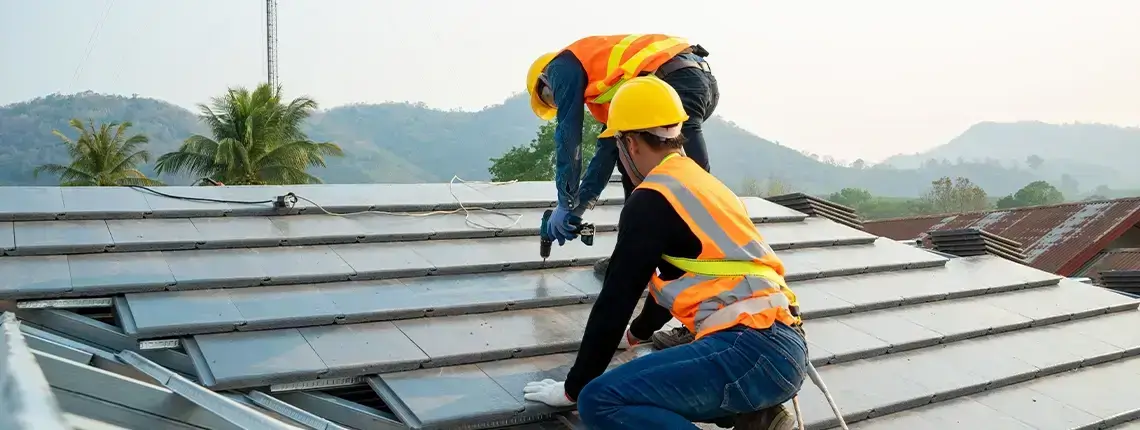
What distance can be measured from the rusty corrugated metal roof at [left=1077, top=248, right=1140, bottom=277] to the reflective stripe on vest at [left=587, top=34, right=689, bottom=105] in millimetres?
14102

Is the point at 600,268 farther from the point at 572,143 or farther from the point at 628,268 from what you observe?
the point at 628,268

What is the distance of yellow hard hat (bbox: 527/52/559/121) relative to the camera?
4590mm

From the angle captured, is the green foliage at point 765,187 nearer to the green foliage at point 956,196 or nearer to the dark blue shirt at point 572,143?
the green foliage at point 956,196

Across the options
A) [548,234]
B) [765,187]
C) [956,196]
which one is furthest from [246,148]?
[765,187]

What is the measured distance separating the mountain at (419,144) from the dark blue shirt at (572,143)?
4802cm

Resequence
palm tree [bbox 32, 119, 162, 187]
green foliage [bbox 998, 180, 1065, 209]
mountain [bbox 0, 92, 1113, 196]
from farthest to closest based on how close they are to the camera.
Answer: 1. mountain [bbox 0, 92, 1113, 196]
2. green foliage [bbox 998, 180, 1065, 209]
3. palm tree [bbox 32, 119, 162, 187]

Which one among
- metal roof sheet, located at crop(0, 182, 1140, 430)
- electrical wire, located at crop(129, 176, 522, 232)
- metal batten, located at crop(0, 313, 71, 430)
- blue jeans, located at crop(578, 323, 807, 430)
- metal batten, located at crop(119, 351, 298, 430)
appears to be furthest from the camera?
electrical wire, located at crop(129, 176, 522, 232)

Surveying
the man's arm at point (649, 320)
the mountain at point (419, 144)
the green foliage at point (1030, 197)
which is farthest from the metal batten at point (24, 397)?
the green foliage at point (1030, 197)

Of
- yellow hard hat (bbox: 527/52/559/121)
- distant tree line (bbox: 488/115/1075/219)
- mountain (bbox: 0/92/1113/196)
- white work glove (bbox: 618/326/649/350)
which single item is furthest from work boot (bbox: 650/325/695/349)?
mountain (bbox: 0/92/1113/196)

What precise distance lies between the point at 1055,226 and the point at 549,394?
19.6m

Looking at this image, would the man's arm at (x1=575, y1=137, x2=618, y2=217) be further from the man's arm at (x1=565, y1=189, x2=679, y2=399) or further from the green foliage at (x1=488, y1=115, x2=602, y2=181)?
the green foliage at (x1=488, y1=115, x2=602, y2=181)

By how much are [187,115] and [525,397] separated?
310ft

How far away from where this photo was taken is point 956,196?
69188mm

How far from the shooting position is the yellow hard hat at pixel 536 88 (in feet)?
15.1
